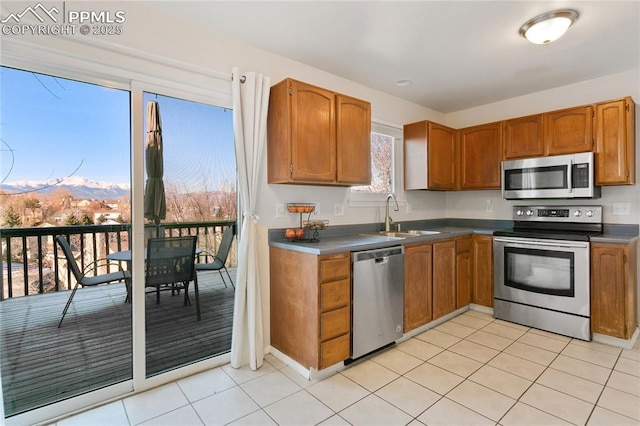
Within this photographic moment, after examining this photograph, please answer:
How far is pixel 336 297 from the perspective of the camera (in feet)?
7.78

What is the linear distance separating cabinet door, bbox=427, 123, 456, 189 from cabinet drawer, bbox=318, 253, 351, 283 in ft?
6.21

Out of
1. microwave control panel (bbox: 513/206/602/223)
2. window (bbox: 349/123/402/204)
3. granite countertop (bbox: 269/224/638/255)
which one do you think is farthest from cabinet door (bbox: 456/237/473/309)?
window (bbox: 349/123/402/204)

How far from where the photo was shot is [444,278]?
11.0ft

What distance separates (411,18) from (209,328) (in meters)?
2.77

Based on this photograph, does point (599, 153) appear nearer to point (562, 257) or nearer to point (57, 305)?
point (562, 257)

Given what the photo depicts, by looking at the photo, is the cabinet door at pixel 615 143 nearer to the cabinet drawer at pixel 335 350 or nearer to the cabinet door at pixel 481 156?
the cabinet door at pixel 481 156

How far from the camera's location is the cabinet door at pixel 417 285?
2939 mm

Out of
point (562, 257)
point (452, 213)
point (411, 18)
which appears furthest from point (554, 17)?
point (452, 213)

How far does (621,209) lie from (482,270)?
4.62 feet

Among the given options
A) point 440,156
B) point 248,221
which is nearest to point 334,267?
point 248,221

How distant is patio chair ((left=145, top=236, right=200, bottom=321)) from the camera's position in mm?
2263

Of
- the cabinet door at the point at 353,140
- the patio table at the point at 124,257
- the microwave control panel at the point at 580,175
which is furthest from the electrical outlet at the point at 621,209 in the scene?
the patio table at the point at 124,257

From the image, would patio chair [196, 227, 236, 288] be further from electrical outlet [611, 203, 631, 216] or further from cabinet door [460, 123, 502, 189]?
electrical outlet [611, 203, 631, 216]

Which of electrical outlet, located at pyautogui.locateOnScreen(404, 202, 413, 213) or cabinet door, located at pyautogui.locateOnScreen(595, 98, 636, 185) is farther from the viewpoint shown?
electrical outlet, located at pyautogui.locateOnScreen(404, 202, 413, 213)
